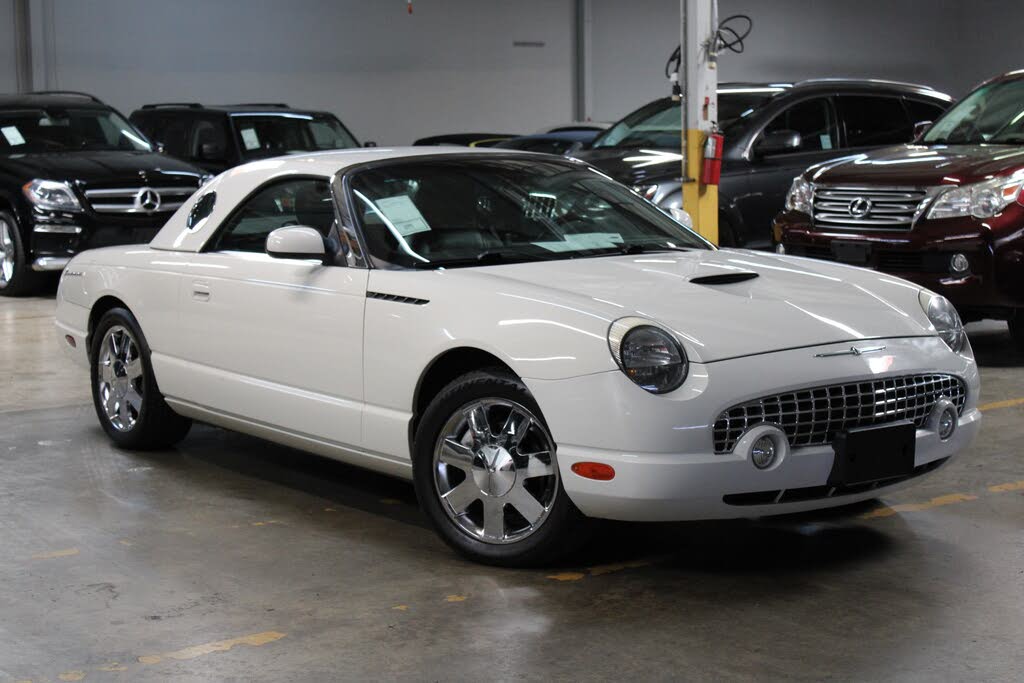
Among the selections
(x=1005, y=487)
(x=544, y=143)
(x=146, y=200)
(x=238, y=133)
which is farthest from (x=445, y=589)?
(x=544, y=143)

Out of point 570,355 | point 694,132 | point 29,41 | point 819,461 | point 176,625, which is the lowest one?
point 176,625

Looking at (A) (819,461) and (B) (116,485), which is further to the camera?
(B) (116,485)

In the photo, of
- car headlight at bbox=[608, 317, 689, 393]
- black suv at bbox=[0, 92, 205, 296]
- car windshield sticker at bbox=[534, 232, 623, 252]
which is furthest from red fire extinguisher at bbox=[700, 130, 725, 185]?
car headlight at bbox=[608, 317, 689, 393]

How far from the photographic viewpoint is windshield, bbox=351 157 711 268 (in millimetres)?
4938

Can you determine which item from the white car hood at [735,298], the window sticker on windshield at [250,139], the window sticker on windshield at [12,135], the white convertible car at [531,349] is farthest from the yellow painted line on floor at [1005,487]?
the window sticker on windshield at [250,139]

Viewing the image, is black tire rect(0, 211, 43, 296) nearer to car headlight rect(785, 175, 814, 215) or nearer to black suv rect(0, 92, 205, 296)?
black suv rect(0, 92, 205, 296)

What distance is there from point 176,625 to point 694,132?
6422mm

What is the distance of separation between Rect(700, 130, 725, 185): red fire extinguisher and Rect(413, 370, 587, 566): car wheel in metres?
5.43

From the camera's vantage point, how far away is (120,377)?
20.4ft

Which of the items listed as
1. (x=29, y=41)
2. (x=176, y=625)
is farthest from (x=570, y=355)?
(x=29, y=41)

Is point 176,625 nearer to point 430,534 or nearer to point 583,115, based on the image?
point 430,534

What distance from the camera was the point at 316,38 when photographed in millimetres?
21797

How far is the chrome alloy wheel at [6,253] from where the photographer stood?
1212cm

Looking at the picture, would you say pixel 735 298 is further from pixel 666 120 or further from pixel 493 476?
pixel 666 120
